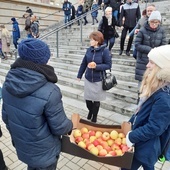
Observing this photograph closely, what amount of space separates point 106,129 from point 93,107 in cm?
108

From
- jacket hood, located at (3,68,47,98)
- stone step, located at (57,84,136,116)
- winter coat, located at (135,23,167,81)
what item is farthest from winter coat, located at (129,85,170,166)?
stone step, located at (57,84,136,116)

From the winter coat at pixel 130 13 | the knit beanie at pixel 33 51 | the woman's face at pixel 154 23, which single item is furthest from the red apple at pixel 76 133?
the winter coat at pixel 130 13

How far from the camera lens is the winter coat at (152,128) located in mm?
1317

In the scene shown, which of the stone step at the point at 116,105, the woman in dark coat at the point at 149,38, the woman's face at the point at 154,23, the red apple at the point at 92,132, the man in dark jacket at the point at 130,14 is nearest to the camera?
the red apple at the point at 92,132

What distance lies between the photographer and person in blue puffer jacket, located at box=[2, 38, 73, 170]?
1.28m

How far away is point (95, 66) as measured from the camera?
2656 millimetres

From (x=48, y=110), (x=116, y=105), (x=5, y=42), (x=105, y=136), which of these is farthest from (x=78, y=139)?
(x=5, y=42)

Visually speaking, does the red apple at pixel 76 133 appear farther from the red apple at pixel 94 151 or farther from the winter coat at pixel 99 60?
the winter coat at pixel 99 60

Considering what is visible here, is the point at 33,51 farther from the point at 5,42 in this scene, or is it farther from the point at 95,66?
the point at 5,42

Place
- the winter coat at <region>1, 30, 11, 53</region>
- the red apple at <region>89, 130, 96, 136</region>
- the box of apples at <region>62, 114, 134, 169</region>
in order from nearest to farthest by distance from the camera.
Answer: the box of apples at <region>62, 114, 134, 169</region> < the red apple at <region>89, 130, 96, 136</region> < the winter coat at <region>1, 30, 11, 53</region>

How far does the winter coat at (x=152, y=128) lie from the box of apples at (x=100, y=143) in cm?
12

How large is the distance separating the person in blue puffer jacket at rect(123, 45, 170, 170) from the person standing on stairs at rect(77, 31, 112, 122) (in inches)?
47.9

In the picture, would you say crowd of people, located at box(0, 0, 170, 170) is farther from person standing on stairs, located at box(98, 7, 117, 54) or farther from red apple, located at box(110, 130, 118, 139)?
person standing on stairs, located at box(98, 7, 117, 54)

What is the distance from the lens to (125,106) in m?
3.65
